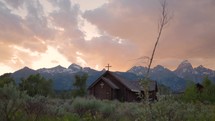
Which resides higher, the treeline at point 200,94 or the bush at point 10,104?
the treeline at point 200,94

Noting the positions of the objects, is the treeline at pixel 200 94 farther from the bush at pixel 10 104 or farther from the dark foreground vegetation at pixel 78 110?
the bush at pixel 10 104

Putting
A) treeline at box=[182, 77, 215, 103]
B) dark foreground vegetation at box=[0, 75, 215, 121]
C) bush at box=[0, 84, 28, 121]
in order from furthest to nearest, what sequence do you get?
treeline at box=[182, 77, 215, 103]
bush at box=[0, 84, 28, 121]
dark foreground vegetation at box=[0, 75, 215, 121]

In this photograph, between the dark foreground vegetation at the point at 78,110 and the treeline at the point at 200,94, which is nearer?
the dark foreground vegetation at the point at 78,110

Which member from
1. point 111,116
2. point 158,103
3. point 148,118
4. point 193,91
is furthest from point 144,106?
point 193,91

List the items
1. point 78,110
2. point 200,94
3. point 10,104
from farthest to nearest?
1. point 200,94
2. point 78,110
3. point 10,104

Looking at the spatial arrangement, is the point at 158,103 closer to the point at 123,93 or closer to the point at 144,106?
the point at 144,106

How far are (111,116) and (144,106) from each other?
10.2 metres

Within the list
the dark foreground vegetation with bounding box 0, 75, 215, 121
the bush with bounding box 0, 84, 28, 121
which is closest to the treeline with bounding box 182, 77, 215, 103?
the dark foreground vegetation with bounding box 0, 75, 215, 121

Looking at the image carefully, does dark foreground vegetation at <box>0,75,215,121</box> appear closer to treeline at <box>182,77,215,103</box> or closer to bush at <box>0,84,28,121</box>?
bush at <box>0,84,28,121</box>

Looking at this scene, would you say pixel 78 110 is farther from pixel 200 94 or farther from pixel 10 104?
pixel 200 94

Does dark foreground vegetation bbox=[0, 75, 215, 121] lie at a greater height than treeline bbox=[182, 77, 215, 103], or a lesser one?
lesser

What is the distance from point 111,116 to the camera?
17.8 metres

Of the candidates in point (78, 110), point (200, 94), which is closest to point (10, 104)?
point (78, 110)

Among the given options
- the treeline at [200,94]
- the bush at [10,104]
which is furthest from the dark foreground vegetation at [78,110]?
the treeline at [200,94]
